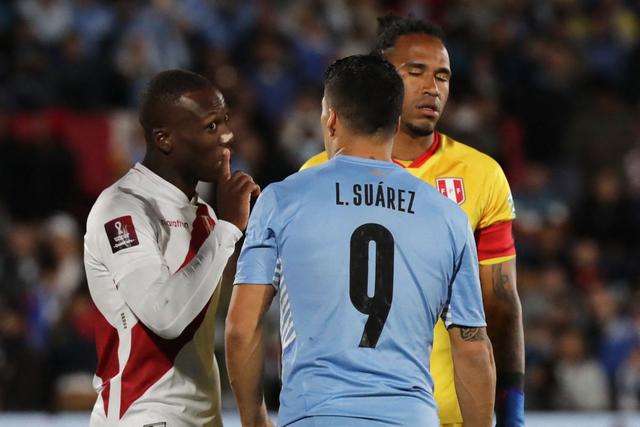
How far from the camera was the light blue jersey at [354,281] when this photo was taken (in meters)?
3.42

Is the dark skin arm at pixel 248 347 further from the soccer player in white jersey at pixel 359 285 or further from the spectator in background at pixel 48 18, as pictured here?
the spectator in background at pixel 48 18

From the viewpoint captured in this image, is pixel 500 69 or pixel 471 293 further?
pixel 500 69

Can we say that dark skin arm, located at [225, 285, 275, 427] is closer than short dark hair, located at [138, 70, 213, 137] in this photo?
Yes

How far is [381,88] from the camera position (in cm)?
367

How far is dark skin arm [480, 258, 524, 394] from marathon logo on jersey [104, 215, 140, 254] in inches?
57.8

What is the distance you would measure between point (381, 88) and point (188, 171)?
88cm

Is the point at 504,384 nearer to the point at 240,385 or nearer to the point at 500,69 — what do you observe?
the point at 240,385

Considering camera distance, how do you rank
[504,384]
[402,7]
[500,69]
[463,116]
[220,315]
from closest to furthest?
1. [504,384]
2. [220,315]
3. [463,116]
4. [500,69]
5. [402,7]

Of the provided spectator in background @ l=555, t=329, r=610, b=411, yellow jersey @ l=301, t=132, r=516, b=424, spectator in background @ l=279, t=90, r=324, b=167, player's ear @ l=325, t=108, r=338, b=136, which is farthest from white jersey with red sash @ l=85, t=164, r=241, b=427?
spectator in background @ l=279, t=90, r=324, b=167

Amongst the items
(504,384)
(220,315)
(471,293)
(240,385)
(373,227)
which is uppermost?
(373,227)

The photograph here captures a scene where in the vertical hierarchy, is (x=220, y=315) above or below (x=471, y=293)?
below

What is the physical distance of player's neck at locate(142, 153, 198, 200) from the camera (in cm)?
419

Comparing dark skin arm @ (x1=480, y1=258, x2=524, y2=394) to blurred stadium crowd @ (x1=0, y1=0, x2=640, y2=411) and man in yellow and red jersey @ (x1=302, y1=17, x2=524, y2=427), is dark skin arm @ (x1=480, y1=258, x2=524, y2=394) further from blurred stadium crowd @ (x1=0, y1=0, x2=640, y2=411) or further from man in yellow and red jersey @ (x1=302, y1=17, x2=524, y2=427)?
blurred stadium crowd @ (x1=0, y1=0, x2=640, y2=411)

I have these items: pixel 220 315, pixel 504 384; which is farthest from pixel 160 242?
pixel 220 315
